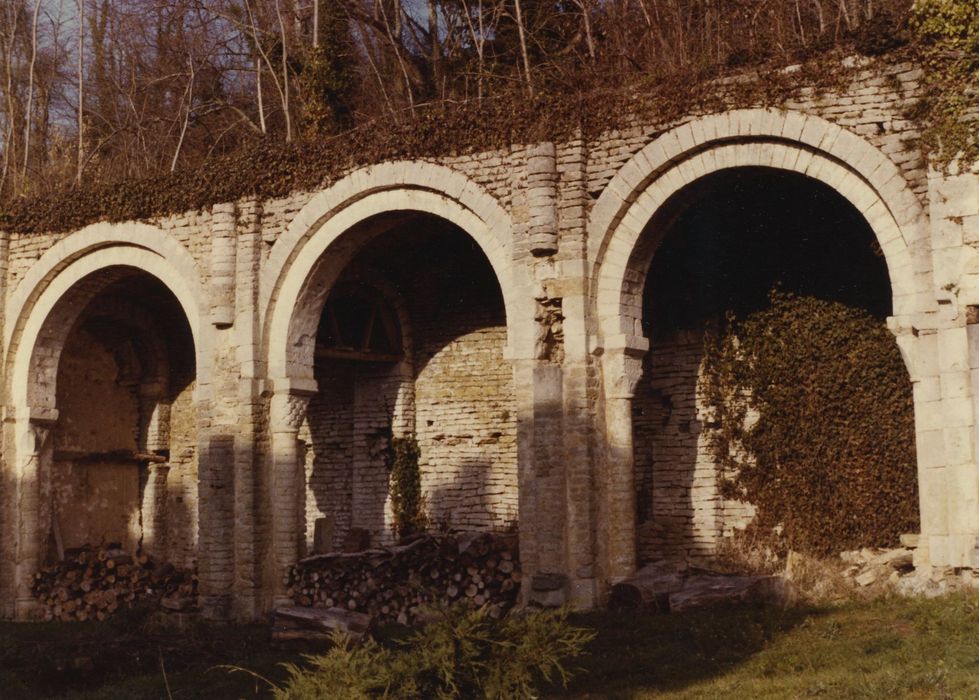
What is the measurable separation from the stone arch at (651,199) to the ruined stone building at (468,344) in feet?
0.07

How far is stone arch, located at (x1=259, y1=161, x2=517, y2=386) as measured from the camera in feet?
39.1

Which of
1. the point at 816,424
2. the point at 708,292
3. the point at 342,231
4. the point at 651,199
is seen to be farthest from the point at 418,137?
the point at 816,424

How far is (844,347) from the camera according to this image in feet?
38.8

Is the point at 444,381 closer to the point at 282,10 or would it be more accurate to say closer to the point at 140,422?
the point at 140,422

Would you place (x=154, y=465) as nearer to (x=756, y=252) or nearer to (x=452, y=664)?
(x=756, y=252)

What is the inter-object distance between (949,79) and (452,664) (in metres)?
6.24

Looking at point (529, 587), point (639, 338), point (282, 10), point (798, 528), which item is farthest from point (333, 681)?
point (282, 10)

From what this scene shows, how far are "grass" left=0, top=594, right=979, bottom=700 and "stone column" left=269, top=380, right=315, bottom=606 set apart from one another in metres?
1.07

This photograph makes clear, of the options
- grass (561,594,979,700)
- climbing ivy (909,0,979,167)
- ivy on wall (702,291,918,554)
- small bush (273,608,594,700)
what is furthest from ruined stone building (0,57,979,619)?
small bush (273,608,594,700)

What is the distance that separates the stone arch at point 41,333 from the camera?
14.8 m

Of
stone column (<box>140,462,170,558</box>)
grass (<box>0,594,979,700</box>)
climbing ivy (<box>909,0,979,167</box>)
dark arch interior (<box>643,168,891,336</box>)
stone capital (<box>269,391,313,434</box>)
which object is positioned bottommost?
grass (<box>0,594,979,700</box>)

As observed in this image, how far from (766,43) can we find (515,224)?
9.28 feet

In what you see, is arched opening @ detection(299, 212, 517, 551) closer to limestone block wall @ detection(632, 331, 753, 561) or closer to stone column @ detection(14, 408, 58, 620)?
limestone block wall @ detection(632, 331, 753, 561)

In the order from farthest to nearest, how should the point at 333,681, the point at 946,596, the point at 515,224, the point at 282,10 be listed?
the point at 282,10 → the point at 515,224 → the point at 946,596 → the point at 333,681
